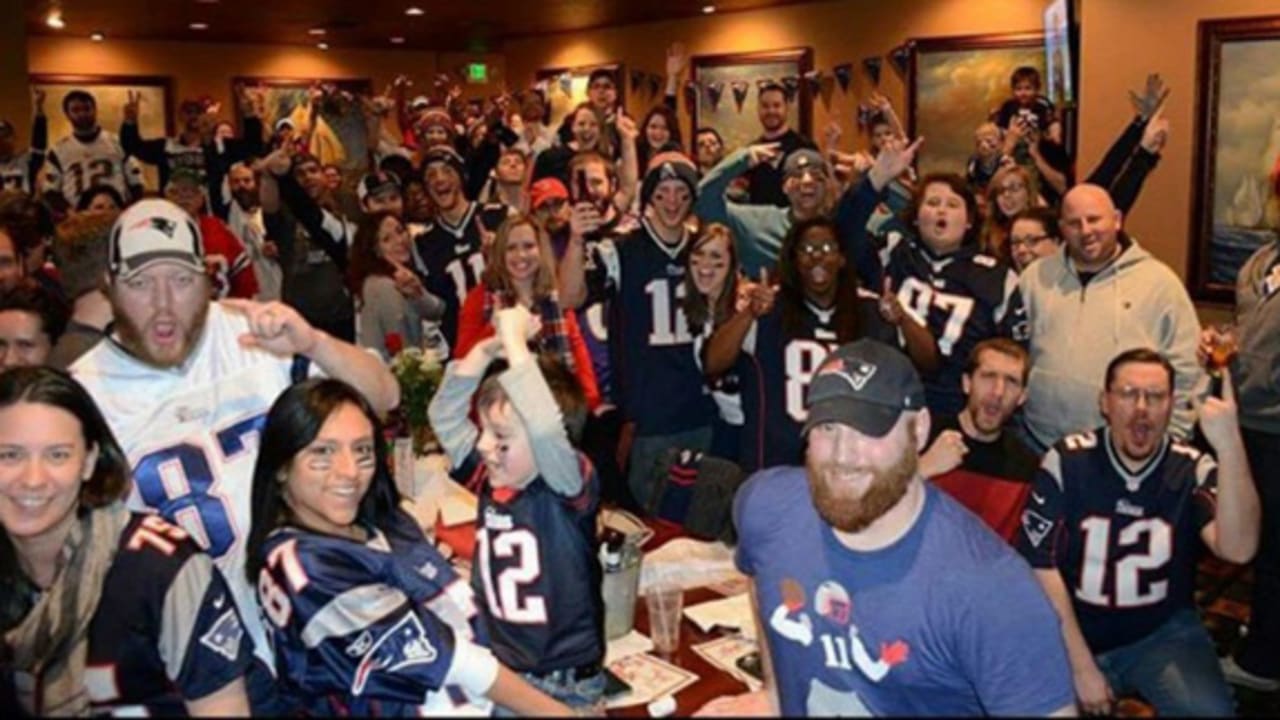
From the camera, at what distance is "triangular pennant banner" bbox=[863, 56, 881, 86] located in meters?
10.4

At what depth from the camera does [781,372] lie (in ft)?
13.5

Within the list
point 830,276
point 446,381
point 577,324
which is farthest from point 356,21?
point 446,381

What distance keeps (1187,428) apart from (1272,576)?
23.6 inches

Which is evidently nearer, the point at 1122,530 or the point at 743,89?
the point at 1122,530

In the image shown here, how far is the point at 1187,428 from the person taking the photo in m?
4.13

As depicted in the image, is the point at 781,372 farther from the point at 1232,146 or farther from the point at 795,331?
the point at 1232,146

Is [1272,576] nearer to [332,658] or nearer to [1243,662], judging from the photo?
[1243,662]

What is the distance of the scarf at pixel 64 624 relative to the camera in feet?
6.19

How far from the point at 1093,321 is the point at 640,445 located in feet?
5.74

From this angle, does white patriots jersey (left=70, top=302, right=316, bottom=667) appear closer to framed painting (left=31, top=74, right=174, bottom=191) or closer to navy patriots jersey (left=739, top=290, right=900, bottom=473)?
navy patriots jersey (left=739, top=290, right=900, bottom=473)

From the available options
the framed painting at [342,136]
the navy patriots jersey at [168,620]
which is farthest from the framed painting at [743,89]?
the navy patriots jersey at [168,620]

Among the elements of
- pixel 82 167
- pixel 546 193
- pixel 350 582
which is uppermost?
pixel 82 167

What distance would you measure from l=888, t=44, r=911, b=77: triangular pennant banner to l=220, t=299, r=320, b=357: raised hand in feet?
27.9

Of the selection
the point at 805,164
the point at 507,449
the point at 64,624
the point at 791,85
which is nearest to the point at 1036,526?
the point at 507,449
